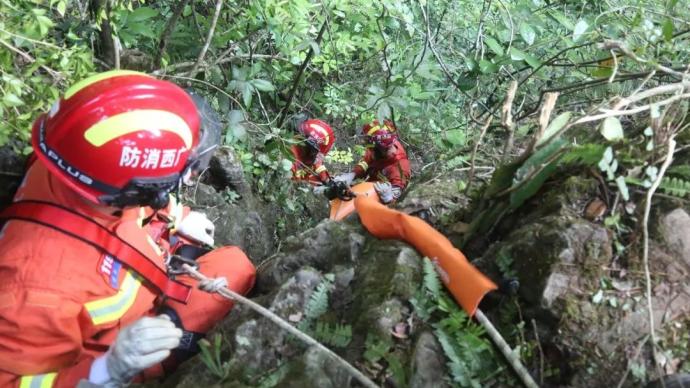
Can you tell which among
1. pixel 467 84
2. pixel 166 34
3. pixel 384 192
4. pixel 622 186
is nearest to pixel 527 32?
pixel 467 84

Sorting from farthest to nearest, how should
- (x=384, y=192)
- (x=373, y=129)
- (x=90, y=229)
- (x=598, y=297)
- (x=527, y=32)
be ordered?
(x=373, y=129) → (x=384, y=192) → (x=527, y=32) → (x=90, y=229) → (x=598, y=297)

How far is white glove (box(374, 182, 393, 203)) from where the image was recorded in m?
6.85

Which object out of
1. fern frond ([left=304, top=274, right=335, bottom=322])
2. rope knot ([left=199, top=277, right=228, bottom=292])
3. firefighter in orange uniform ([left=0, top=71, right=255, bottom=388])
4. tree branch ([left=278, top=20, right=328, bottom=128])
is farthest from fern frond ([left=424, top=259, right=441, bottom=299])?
tree branch ([left=278, top=20, right=328, bottom=128])

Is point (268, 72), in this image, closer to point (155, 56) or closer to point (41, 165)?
point (155, 56)

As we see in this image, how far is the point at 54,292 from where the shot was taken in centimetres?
227

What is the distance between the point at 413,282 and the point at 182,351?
4.60 ft

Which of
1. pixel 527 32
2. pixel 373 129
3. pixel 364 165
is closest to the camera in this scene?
pixel 527 32

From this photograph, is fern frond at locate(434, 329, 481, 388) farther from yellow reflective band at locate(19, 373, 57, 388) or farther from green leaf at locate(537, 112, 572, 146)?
yellow reflective band at locate(19, 373, 57, 388)

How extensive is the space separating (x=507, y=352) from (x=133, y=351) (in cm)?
162

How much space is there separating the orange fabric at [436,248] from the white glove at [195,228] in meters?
1.50

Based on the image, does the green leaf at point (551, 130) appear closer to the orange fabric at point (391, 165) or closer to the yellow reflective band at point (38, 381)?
the yellow reflective band at point (38, 381)

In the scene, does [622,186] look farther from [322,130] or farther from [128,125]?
[322,130]

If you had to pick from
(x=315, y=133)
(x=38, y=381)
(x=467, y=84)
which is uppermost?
→ (x=467, y=84)

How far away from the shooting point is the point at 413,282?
7.41 ft
